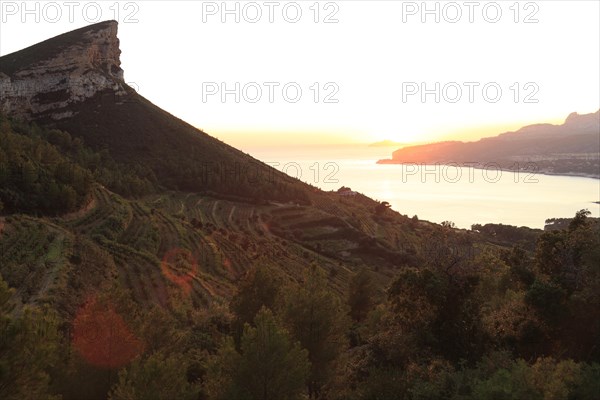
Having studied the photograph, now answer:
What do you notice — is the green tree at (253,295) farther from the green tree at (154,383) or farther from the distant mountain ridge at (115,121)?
the distant mountain ridge at (115,121)

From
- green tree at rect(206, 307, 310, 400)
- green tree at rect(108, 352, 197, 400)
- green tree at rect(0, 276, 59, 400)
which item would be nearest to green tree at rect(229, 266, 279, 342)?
green tree at rect(206, 307, 310, 400)

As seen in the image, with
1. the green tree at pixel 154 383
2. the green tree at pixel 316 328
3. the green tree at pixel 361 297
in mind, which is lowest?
the green tree at pixel 361 297

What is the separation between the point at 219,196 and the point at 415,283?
11052 cm

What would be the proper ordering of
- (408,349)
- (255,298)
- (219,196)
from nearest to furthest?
(408,349) → (255,298) → (219,196)

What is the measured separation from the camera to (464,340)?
1163 inches

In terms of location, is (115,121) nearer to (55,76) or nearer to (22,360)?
(55,76)

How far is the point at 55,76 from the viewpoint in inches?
6235

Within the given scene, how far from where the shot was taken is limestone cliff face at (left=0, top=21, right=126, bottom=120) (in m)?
153

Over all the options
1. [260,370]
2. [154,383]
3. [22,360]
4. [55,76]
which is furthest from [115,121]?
[154,383]

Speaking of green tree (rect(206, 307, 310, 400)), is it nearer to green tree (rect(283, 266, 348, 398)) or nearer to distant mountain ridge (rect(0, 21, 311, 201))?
green tree (rect(283, 266, 348, 398))

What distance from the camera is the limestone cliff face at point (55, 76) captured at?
152750mm

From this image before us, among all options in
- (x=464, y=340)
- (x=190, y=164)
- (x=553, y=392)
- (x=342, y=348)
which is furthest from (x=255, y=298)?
(x=190, y=164)

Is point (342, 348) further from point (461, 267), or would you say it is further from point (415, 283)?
point (461, 267)

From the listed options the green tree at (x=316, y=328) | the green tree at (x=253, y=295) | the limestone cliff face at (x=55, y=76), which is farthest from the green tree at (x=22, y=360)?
the limestone cliff face at (x=55, y=76)
